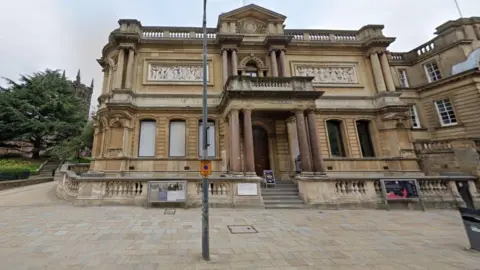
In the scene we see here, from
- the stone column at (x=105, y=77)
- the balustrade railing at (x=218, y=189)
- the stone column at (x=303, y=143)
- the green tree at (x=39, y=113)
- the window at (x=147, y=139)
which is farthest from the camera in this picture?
the green tree at (x=39, y=113)

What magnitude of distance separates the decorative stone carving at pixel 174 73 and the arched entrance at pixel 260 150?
19.4ft

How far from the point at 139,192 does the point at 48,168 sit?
20.6m

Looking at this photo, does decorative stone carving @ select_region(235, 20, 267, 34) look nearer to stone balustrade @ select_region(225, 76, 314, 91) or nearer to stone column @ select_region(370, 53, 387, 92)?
stone balustrade @ select_region(225, 76, 314, 91)

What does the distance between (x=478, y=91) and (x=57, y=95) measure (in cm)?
4404

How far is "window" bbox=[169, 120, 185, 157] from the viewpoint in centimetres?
1329

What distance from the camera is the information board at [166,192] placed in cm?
862

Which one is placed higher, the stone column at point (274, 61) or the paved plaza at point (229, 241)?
the stone column at point (274, 61)

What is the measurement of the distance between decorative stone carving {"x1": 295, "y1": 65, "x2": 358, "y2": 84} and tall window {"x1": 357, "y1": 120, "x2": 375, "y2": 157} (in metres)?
3.47

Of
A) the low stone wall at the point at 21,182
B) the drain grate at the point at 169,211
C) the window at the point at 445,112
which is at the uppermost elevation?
the window at the point at 445,112

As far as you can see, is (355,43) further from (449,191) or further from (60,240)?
(60,240)

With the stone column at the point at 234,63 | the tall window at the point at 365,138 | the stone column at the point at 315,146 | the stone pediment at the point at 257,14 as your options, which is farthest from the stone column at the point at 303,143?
the stone pediment at the point at 257,14

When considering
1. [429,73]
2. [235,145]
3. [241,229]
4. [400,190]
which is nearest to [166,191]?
[235,145]

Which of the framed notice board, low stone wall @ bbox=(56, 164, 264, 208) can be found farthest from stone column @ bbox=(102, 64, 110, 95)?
the framed notice board

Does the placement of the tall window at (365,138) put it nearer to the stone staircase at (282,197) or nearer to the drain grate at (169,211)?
the stone staircase at (282,197)
